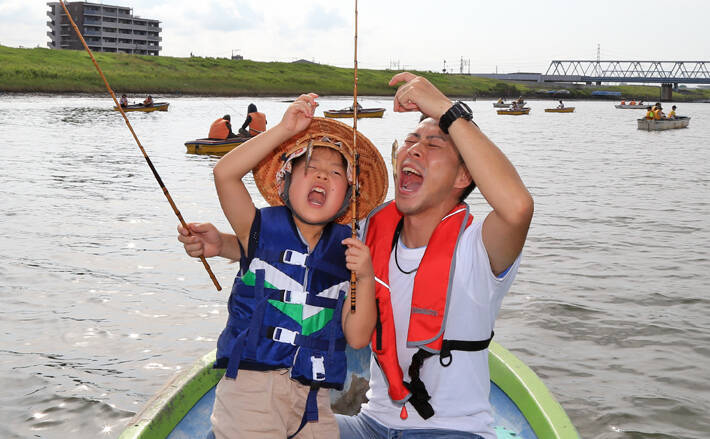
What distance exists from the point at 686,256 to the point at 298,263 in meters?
12.0

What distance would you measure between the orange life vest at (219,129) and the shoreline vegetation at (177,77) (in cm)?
4064

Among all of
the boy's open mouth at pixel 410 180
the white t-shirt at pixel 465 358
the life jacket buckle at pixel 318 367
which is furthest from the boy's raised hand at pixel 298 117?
the life jacket buckle at pixel 318 367

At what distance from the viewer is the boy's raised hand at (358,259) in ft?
9.66

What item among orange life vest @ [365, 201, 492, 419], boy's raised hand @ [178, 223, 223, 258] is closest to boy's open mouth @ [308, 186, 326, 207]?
orange life vest @ [365, 201, 492, 419]

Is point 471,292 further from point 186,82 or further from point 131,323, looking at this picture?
point 186,82

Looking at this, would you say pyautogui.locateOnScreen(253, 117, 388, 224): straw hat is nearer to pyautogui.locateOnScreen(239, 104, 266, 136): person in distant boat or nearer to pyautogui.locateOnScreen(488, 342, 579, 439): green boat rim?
pyautogui.locateOnScreen(488, 342, 579, 439): green boat rim

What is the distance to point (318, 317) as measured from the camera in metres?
3.31

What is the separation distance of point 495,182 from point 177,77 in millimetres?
109155

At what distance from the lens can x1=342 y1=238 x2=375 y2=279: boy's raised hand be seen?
2943mm

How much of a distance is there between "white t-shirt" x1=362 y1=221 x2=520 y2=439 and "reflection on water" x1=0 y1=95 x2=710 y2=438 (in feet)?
13.4

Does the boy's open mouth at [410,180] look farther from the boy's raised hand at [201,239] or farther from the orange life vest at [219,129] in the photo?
the orange life vest at [219,129]

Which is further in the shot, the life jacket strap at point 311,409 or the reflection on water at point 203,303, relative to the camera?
the reflection on water at point 203,303

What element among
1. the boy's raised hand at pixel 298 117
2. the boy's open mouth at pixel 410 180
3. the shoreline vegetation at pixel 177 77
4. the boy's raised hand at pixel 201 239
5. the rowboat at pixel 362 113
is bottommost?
the boy's raised hand at pixel 201 239

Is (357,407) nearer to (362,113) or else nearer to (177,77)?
(362,113)
